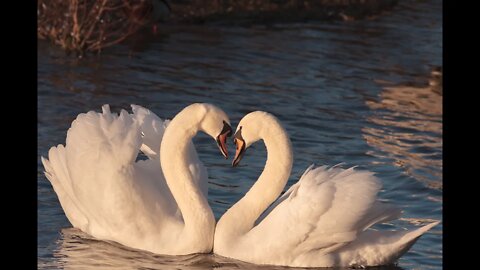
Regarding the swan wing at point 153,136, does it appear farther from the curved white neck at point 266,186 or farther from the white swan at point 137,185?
the curved white neck at point 266,186

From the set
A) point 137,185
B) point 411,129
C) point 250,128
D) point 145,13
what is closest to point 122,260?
point 137,185

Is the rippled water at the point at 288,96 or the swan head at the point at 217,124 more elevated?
the swan head at the point at 217,124

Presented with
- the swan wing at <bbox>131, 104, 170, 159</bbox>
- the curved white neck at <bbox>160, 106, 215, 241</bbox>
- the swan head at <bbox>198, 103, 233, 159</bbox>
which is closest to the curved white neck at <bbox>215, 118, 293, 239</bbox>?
the curved white neck at <bbox>160, 106, 215, 241</bbox>

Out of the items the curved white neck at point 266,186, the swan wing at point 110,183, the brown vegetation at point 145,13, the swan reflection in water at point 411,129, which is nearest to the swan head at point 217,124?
the curved white neck at point 266,186

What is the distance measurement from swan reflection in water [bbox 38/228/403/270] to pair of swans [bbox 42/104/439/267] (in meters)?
0.05

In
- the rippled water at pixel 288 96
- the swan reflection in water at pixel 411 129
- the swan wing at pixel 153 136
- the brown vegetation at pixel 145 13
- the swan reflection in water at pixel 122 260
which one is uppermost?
the swan wing at pixel 153 136

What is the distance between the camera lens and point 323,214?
25.8ft

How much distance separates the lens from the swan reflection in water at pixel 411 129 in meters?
11.4

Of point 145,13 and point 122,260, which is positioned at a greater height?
point 145,13

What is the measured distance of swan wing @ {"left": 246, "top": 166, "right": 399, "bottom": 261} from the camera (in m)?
7.84

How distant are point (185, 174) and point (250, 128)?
2.10 ft

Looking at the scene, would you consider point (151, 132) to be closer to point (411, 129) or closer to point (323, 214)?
point (323, 214)

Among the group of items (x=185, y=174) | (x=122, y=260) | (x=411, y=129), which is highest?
(x=185, y=174)

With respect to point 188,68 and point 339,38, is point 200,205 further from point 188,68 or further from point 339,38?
point 339,38
